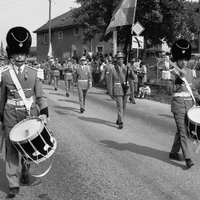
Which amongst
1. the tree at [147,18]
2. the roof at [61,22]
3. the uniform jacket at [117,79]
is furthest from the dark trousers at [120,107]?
the roof at [61,22]

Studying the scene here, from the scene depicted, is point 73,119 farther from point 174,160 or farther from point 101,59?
point 101,59

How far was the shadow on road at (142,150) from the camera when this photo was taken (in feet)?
21.4

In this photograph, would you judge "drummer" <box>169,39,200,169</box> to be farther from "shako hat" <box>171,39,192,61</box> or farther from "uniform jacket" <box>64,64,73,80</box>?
"uniform jacket" <box>64,64,73,80</box>

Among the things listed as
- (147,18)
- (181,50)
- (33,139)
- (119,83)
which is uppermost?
(147,18)

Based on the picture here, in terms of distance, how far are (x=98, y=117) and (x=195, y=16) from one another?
18821 millimetres

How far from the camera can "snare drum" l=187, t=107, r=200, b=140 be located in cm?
539

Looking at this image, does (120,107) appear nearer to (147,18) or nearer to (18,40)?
(18,40)

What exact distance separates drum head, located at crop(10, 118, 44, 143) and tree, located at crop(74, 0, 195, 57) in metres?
19.7

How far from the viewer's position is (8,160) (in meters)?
4.86

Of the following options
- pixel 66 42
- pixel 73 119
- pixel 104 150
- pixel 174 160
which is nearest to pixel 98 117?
pixel 73 119

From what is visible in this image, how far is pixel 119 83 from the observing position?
383 inches

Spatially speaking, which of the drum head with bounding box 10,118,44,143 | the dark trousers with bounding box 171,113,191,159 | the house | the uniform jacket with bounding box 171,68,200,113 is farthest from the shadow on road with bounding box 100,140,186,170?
the house

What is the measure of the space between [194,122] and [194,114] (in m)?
0.21

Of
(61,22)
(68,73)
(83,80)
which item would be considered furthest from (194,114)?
(61,22)
